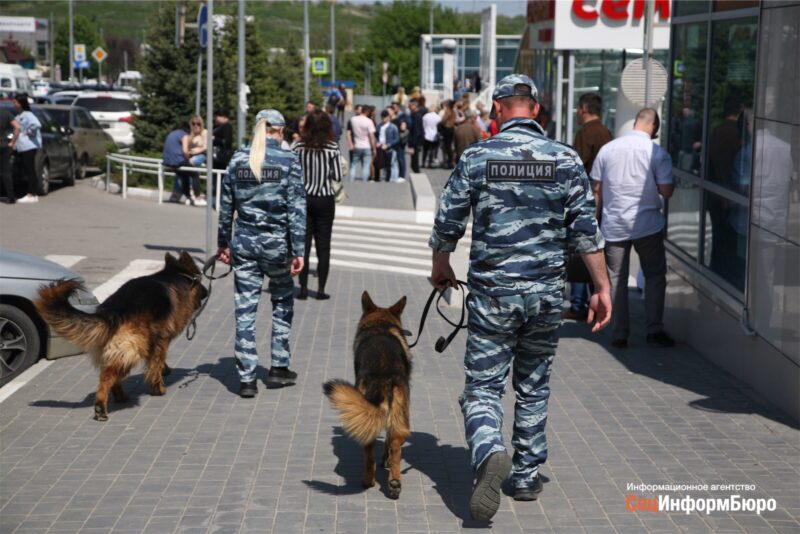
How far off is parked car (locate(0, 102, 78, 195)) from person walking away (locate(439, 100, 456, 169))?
9365 millimetres

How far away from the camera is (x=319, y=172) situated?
1205 cm

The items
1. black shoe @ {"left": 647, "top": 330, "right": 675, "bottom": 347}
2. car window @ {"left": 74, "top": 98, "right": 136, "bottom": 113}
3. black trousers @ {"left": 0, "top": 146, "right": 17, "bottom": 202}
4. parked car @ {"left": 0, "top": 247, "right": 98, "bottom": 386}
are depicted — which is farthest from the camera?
car window @ {"left": 74, "top": 98, "right": 136, "bottom": 113}

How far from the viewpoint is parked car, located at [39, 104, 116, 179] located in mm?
27922

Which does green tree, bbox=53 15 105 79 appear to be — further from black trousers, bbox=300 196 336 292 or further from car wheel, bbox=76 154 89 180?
black trousers, bbox=300 196 336 292

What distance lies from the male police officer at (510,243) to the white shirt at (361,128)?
64.8 feet

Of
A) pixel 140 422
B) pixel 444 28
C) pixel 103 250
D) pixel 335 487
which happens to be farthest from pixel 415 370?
pixel 444 28

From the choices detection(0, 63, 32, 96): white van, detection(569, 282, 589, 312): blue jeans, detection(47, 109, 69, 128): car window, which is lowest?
detection(569, 282, 589, 312): blue jeans

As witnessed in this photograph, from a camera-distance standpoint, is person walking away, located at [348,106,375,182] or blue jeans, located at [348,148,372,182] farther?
blue jeans, located at [348,148,372,182]

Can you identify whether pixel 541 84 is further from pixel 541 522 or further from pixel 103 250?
pixel 541 522

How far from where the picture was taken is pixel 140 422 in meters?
7.45

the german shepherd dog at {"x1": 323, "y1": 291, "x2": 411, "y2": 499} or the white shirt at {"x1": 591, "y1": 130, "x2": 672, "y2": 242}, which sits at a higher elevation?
the white shirt at {"x1": 591, "y1": 130, "x2": 672, "y2": 242}

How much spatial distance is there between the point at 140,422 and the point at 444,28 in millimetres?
110082

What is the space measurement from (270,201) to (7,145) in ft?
47.7

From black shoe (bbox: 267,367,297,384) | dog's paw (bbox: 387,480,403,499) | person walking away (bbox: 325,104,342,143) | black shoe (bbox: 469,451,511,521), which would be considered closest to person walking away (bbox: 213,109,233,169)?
person walking away (bbox: 325,104,342,143)
